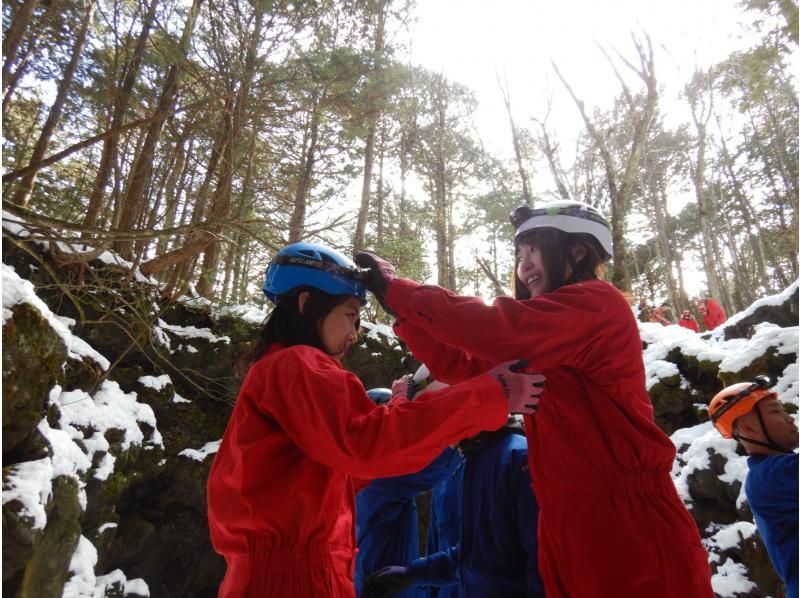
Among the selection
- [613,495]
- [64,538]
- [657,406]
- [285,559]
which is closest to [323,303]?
[285,559]

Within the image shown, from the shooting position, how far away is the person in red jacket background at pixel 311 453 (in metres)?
1.34

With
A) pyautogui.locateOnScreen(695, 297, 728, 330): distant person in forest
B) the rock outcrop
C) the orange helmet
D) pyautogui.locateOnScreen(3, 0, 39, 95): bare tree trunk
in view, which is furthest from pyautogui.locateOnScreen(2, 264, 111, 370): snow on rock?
pyautogui.locateOnScreen(695, 297, 728, 330): distant person in forest

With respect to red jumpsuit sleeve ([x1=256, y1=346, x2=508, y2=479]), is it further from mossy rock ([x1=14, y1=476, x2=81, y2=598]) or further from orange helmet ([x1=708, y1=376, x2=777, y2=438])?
mossy rock ([x1=14, y1=476, x2=81, y2=598])

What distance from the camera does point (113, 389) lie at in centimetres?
604

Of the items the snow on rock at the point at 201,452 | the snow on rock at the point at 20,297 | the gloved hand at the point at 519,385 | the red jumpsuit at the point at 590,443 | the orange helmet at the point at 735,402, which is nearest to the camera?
the red jumpsuit at the point at 590,443

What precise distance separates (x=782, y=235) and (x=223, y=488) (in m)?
22.8

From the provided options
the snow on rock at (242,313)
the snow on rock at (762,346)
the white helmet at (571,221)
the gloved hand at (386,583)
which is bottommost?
the gloved hand at (386,583)

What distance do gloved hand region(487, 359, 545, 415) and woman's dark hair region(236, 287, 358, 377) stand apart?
0.73m

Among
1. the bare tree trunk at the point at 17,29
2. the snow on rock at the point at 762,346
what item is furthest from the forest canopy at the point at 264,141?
the snow on rock at the point at 762,346

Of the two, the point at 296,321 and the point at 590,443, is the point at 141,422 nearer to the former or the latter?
the point at 296,321

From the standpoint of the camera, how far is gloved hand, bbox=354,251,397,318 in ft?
5.99

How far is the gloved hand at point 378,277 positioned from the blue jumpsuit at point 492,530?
3.64ft

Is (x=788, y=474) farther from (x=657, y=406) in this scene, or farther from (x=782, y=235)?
(x=782, y=235)

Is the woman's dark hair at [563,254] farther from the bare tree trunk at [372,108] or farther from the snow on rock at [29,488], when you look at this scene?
the bare tree trunk at [372,108]
